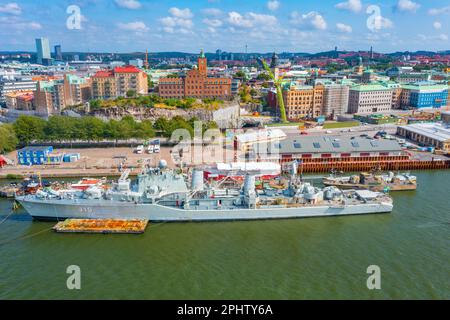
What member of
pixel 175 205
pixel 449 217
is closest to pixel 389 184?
pixel 449 217

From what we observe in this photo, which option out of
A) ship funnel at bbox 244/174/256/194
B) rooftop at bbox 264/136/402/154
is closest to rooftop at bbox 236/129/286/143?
rooftop at bbox 264/136/402/154

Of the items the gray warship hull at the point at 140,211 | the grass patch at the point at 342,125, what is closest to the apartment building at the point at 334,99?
the grass patch at the point at 342,125

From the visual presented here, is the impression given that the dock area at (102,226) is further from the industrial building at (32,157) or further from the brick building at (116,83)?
the brick building at (116,83)

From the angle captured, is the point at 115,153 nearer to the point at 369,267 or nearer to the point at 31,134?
the point at 31,134

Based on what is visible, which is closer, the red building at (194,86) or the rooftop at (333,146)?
the rooftop at (333,146)

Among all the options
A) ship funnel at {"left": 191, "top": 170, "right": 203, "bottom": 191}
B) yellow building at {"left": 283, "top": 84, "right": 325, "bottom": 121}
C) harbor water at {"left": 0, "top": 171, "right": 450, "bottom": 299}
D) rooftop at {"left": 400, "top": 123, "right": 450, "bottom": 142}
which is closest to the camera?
harbor water at {"left": 0, "top": 171, "right": 450, "bottom": 299}

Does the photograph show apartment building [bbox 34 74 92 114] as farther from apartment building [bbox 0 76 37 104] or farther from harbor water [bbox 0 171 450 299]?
harbor water [bbox 0 171 450 299]
